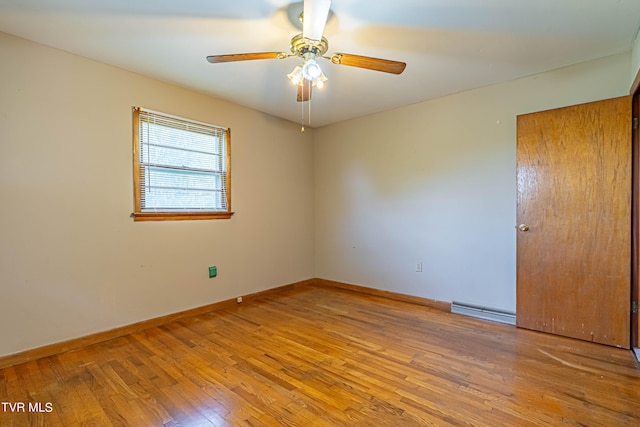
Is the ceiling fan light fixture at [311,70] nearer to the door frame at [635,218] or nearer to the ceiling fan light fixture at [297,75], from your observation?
the ceiling fan light fixture at [297,75]

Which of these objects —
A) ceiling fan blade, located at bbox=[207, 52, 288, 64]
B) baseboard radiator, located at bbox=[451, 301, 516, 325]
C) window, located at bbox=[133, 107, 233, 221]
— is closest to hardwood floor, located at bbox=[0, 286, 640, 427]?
baseboard radiator, located at bbox=[451, 301, 516, 325]

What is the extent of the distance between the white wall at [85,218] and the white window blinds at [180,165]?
0.38 feet

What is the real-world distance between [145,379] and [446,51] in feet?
10.8

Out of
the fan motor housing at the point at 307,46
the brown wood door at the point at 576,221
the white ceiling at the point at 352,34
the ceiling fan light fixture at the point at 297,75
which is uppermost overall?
the white ceiling at the point at 352,34

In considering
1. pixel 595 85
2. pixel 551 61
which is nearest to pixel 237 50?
pixel 551 61

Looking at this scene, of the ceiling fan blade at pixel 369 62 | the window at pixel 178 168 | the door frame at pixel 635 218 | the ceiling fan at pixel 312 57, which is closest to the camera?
the ceiling fan at pixel 312 57

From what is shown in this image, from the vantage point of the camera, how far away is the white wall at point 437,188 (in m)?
2.98

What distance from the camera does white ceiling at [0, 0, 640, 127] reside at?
1.91 metres

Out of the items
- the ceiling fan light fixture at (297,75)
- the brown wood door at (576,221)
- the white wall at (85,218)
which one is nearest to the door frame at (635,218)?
the brown wood door at (576,221)

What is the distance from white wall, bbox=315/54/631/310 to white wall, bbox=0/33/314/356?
1.47 m

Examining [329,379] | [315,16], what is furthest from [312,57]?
[329,379]

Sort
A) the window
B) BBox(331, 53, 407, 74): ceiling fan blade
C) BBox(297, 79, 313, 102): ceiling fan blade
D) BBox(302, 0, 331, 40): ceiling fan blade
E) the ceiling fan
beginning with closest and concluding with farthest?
BBox(302, 0, 331, 40): ceiling fan blade
the ceiling fan
BBox(331, 53, 407, 74): ceiling fan blade
BBox(297, 79, 313, 102): ceiling fan blade
the window

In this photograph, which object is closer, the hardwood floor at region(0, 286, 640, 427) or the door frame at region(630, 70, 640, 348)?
the hardwood floor at region(0, 286, 640, 427)

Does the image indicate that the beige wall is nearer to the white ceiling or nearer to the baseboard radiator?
the white ceiling
